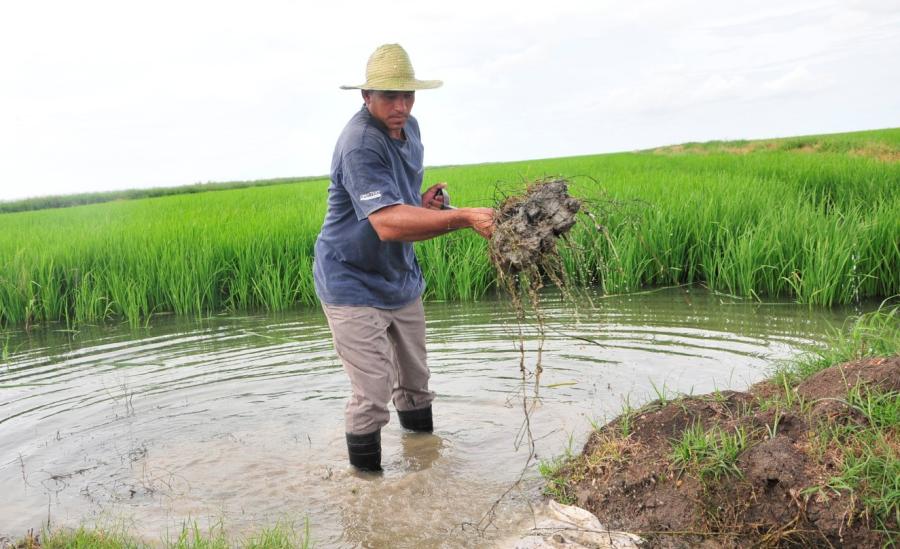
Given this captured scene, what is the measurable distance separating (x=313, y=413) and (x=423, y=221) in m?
1.85

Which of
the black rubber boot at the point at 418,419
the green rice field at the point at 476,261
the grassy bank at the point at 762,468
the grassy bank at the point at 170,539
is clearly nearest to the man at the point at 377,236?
the black rubber boot at the point at 418,419

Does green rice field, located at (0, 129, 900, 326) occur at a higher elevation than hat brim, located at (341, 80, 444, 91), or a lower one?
lower

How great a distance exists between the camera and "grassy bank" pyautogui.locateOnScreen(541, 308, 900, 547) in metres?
2.40

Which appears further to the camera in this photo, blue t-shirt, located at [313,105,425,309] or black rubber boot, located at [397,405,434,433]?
black rubber boot, located at [397,405,434,433]

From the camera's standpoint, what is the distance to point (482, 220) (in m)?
2.70

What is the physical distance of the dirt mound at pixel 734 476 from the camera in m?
2.43

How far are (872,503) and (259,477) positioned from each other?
240cm

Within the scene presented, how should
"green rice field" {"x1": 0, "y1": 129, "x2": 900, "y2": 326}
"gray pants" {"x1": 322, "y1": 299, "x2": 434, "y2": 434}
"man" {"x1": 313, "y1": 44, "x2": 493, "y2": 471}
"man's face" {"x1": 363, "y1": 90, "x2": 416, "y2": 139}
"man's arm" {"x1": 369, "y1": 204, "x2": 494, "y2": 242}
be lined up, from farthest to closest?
1. "green rice field" {"x1": 0, "y1": 129, "x2": 900, "y2": 326}
2. "gray pants" {"x1": 322, "y1": 299, "x2": 434, "y2": 434}
3. "man's face" {"x1": 363, "y1": 90, "x2": 416, "y2": 139}
4. "man" {"x1": 313, "y1": 44, "x2": 493, "y2": 471}
5. "man's arm" {"x1": 369, "y1": 204, "x2": 494, "y2": 242}

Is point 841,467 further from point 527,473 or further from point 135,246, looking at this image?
point 135,246

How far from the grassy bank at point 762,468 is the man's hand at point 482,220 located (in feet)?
3.17

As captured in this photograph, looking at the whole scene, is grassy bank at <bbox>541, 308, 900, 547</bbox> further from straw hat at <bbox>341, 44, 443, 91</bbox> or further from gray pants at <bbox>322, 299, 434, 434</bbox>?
straw hat at <bbox>341, 44, 443, 91</bbox>

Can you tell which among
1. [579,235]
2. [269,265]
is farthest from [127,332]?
[579,235]

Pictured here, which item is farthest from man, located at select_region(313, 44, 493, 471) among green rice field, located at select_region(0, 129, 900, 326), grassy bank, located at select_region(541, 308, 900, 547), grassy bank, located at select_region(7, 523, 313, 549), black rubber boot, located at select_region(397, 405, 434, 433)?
green rice field, located at select_region(0, 129, 900, 326)

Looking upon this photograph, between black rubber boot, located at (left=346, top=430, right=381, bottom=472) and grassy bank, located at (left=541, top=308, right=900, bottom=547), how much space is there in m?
0.75
